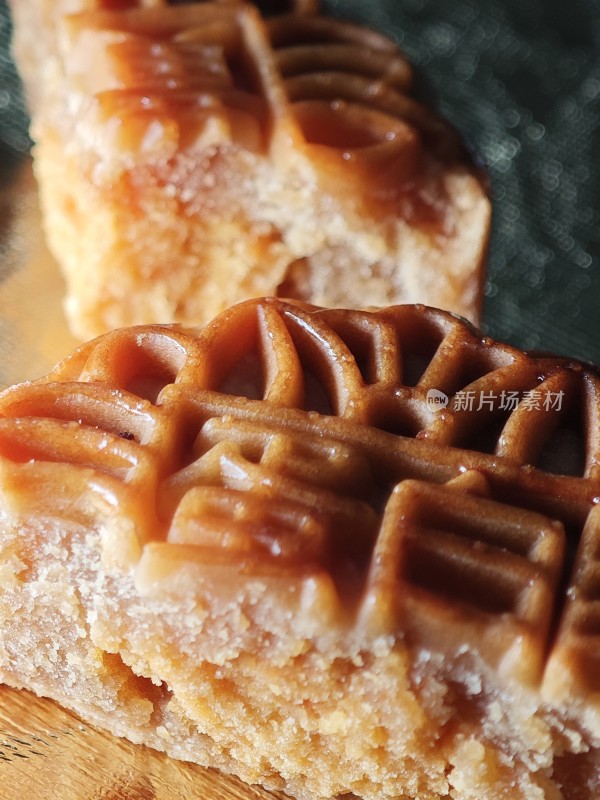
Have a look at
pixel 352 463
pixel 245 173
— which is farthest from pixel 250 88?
pixel 352 463

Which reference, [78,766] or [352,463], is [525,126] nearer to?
[352,463]

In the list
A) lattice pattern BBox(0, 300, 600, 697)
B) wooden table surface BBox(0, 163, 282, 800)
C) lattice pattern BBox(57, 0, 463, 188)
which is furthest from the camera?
lattice pattern BBox(57, 0, 463, 188)

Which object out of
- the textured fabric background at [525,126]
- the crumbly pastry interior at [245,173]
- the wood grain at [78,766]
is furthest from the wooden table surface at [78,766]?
the textured fabric background at [525,126]

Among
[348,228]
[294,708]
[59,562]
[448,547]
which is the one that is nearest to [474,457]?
[448,547]

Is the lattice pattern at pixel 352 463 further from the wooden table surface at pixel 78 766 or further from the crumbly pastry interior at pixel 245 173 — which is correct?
the crumbly pastry interior at pixel 245 173

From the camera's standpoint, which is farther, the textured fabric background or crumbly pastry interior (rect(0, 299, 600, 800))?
the textured fabric background

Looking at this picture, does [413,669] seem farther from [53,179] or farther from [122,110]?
[53,179]

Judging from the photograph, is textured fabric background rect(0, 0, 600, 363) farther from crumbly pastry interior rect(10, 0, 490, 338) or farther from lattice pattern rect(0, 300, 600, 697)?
lattice pattern rect(0, 300, 600, 697)

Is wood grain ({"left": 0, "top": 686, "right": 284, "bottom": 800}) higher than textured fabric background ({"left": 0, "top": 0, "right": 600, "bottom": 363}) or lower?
lower

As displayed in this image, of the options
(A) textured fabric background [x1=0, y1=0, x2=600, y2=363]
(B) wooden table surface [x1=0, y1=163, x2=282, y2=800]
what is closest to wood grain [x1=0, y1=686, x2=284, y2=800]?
(B) wooden table surface [x1=0, y1=163, x2=282, y2=800]
